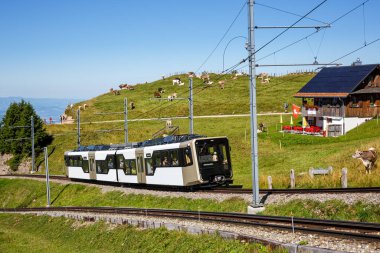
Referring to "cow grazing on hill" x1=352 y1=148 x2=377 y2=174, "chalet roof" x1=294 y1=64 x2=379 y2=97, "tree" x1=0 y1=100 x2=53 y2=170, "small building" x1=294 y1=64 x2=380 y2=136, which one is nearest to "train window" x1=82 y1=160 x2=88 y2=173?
"tree" x1=0 y1=100 x2=53 y2=170

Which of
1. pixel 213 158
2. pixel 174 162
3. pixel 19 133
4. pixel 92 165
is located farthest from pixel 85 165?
pixel 19 133

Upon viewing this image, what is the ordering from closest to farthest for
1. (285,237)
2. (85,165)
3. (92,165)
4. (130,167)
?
(285,237)
(130,167)
(92,165)
(85,165)

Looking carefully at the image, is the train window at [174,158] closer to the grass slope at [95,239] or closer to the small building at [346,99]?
the grass slope at [95,239]

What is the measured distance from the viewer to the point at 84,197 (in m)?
37.5

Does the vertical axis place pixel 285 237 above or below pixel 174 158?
below

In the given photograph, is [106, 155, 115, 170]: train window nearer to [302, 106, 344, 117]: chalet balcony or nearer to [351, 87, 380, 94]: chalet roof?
[302, 106, 344, 117]: chalet balcony

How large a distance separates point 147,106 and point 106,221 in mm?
66537

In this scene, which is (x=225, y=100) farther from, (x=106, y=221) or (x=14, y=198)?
(x=106, y=221)

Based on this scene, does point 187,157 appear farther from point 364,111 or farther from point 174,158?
point 364,111

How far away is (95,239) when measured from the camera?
73.0ft

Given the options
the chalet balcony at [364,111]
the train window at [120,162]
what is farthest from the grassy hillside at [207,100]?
the train window at [120,162]

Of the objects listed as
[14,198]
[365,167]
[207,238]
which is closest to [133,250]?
[207,238]

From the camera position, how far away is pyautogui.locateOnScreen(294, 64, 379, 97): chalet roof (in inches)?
2010

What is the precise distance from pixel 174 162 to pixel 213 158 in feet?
7.86
